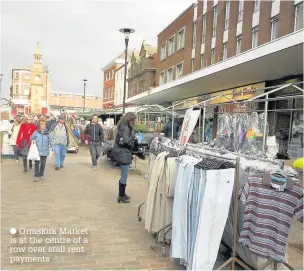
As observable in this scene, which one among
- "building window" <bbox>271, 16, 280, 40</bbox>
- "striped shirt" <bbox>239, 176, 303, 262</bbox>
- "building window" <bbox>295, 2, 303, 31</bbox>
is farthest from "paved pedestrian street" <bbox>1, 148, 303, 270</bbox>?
"building window" <bbox>271, 16, 280, 40</bbox>

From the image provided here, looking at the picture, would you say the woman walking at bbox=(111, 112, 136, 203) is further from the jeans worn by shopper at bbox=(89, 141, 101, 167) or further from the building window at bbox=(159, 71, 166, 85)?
the building window at bbox=(159, 71, 166, 85)

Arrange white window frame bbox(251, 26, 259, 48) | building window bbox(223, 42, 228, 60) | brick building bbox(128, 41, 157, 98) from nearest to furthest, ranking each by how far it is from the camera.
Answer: white window frame bbox(251, 26, 259, 48) → building window bbox(223, 42, 228, 60) → brick building bbox(128, 41, 157, 98)

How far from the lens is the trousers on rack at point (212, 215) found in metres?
3.08

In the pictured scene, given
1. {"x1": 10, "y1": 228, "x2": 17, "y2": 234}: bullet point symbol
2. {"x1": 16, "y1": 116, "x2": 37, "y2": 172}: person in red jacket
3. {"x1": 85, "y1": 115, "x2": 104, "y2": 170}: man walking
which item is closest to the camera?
{"x1": 10, "y1": 228, "x2": 17, "y2": 234}: bullet point symbol

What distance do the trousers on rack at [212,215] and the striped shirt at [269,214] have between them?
8.9 inches

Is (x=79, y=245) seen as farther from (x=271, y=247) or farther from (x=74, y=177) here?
(x=74, y=177)

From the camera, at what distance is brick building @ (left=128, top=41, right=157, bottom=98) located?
3450 centimetres

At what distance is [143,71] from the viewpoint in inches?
1391

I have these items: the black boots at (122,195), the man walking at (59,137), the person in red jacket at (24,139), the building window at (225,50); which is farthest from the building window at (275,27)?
the black boots at (122,195)

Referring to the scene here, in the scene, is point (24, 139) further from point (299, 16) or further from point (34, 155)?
point (299, 16)

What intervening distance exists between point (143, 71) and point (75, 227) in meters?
31.8

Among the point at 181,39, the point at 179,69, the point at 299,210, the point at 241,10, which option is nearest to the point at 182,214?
the point at 299,210

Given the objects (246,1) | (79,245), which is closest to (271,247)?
(79,245)

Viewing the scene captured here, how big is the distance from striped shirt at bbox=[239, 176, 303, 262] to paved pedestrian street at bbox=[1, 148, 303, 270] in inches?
33.5
